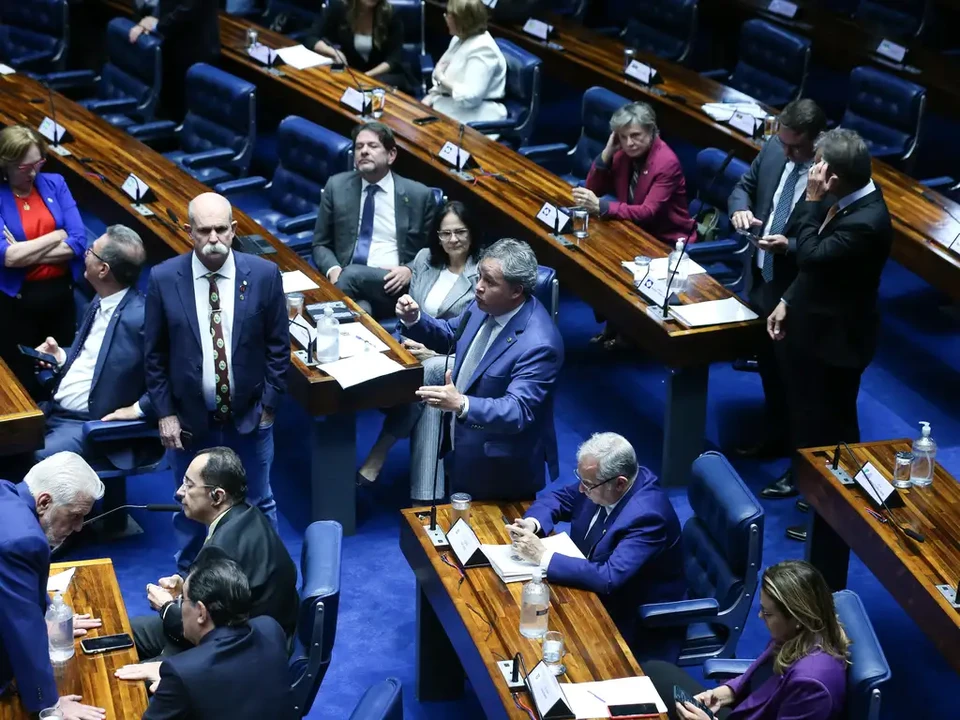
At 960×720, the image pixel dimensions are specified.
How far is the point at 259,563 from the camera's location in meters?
3.98

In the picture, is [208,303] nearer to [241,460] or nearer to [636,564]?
[241,460]

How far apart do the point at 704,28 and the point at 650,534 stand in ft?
23.1

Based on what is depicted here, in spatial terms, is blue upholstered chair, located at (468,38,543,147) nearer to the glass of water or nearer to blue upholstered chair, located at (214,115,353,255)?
blue upholstered chair, located at (214,115,353,255)

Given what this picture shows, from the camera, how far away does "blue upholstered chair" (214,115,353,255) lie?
6.74m

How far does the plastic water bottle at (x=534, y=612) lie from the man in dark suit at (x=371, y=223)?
7.46 ft

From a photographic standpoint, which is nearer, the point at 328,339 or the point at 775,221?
the point at 328,339

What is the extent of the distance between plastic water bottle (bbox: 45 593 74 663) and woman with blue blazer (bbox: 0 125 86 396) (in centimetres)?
209

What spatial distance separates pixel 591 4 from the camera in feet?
37.0

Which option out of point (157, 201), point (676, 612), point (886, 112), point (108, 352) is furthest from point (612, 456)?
point (886, 112)

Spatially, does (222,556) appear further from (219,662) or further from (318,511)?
(318,511)

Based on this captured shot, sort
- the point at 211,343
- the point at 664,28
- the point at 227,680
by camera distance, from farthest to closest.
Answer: the point at 664,28, the point at 211,343, the point at 227,680

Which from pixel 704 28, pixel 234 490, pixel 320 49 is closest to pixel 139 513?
pixel 234 490

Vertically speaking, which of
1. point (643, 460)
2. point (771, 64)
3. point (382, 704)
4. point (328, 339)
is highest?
point (771, 64)

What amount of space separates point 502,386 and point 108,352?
1448mm
